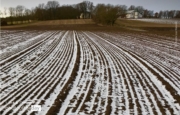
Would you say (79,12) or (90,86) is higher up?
(79,12)

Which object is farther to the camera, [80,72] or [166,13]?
[166,13]

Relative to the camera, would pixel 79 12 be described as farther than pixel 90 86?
Yes

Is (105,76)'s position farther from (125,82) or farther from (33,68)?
(33,68)

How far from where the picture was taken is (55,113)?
24.8ft

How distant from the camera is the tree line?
7762 centimetres

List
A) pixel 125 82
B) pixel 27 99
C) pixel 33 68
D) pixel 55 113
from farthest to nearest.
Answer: pixel 33 68
pixel 125 82
pixel 27 99
pixel 55 113

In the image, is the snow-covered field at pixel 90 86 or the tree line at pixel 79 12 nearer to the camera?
the snow-covered field at pixel 90 86

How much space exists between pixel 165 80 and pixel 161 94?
2211 millimetres

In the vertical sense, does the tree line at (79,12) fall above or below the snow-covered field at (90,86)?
above

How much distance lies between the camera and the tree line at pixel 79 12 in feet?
255

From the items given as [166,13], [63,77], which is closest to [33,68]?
[63,77]

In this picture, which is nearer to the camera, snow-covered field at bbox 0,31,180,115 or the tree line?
snow-covered field at bbox 0,31,180,115

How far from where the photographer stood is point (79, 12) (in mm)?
130000

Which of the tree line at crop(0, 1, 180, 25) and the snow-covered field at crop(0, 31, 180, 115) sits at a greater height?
the tree line at crop(0, 1, 180, 25)
